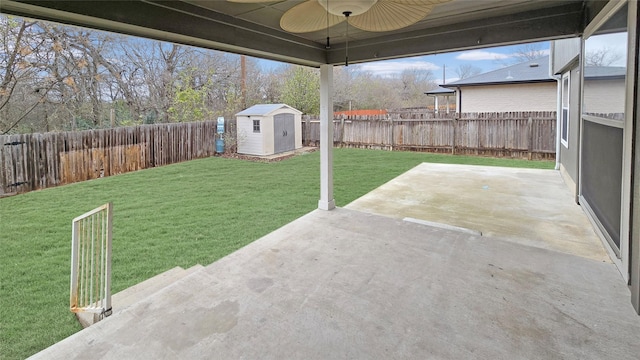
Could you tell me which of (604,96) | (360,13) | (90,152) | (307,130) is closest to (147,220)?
(90,152)

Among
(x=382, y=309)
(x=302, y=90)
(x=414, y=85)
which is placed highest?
(x=414, y=85)

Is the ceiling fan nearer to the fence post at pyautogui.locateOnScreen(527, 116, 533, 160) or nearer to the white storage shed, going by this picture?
the white storage shed

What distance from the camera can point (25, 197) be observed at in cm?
582

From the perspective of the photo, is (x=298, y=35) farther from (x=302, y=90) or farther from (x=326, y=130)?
(x=302, y=90)

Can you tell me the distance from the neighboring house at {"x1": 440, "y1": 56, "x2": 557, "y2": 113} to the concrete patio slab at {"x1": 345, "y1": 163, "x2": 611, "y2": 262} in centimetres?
546

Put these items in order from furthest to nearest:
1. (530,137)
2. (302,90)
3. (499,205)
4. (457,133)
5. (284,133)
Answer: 1. (302,90)
2. (284,133)
3. (457,133)
4. (530,137)
5. (499,205)

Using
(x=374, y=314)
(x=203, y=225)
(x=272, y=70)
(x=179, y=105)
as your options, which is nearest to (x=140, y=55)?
(x=179, y=105)

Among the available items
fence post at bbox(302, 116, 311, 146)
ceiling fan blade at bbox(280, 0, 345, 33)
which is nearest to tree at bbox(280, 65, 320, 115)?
fence post at bbox(302, 116, 311, 146)

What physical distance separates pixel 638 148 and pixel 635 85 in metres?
0.45

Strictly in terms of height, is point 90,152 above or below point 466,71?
below

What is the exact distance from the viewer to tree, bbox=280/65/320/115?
50.4 feet

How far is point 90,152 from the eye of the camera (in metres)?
7.28

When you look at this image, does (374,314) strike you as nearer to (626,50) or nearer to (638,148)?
(638,148)

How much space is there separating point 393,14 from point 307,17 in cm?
56
